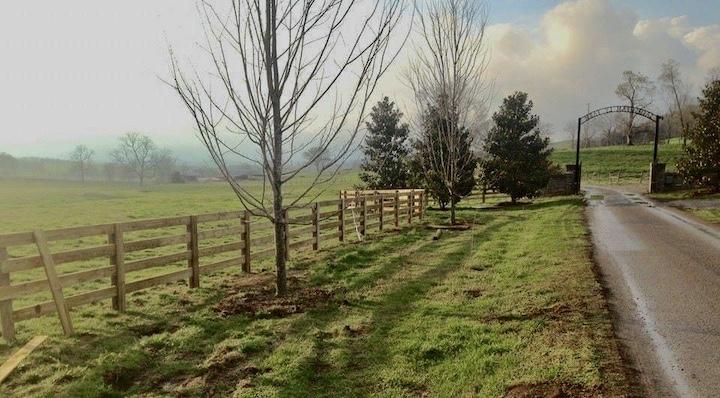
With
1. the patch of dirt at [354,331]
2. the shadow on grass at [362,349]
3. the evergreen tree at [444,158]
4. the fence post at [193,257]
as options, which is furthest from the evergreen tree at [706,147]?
the fence post at [193,257]

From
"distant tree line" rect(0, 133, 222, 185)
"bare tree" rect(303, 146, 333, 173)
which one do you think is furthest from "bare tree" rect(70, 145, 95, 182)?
"bare tree" rect(303, 146, 333, 173)

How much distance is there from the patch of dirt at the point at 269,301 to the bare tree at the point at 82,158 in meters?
101

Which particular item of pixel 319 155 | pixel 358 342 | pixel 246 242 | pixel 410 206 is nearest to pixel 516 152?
pixel 410 206

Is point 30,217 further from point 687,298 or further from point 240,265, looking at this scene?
point 687,298

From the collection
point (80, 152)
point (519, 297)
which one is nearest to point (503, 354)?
point (519, 297)

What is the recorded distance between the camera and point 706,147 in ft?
80.8

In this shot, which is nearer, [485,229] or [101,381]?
[101,381]

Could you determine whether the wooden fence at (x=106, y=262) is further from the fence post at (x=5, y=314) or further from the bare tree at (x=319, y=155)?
the bare tree at (x=319, y=155)

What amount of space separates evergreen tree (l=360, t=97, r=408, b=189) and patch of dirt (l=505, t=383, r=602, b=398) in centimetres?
2719

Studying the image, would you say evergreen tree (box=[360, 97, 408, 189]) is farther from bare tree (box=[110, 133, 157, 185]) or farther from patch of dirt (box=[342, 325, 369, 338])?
bare tree (box=[110, 133, 157, 185])

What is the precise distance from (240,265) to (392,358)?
5.99 metres

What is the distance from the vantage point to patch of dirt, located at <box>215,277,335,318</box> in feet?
20.6

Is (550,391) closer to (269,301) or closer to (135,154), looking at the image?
(269,301)

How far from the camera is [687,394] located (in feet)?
11.8
